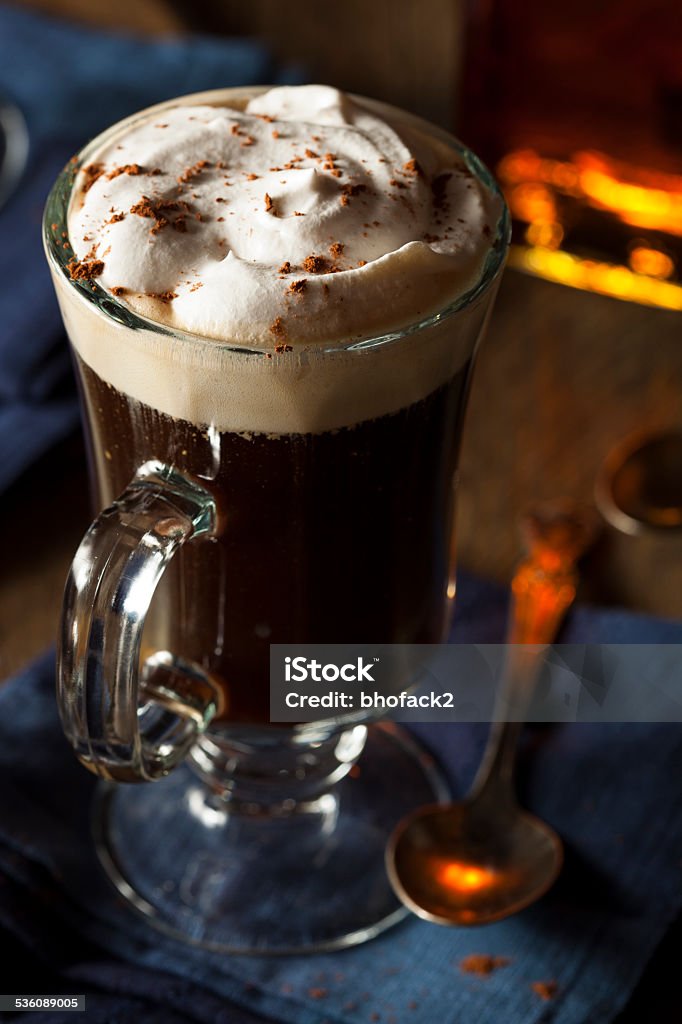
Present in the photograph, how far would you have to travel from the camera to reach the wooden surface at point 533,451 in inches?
46.8

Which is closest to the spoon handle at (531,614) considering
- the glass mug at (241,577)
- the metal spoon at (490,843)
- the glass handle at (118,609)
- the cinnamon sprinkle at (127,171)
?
the metal spoon at (490,843)

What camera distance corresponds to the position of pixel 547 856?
980 mm

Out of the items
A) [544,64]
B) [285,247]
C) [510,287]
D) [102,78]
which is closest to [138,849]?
[285,247]

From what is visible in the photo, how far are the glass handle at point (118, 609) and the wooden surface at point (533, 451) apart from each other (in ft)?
1.16

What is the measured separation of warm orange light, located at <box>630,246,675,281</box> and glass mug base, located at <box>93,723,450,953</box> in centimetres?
64

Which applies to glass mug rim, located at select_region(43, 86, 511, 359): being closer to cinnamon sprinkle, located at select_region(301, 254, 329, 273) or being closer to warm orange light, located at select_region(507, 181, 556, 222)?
cinnamon sprinkle, located at select_region(301, 254, 329, 273)

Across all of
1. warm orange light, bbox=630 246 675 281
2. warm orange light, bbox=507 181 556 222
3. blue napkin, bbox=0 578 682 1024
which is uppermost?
warm orange light, bbox=507 181 556 222

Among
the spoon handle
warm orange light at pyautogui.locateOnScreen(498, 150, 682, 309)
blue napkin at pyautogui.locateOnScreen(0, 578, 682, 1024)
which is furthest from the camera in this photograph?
warm orange light at pyautogui.locateOnScreen(498, 150, 682, 309)

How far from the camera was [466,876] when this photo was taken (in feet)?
3.18

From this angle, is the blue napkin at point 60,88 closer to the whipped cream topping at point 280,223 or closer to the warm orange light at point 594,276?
the warm orange light at point 594,276

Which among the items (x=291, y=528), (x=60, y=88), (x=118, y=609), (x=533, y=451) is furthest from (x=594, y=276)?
(x=118, y=609)

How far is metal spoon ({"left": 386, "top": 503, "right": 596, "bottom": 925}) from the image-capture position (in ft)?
3.14

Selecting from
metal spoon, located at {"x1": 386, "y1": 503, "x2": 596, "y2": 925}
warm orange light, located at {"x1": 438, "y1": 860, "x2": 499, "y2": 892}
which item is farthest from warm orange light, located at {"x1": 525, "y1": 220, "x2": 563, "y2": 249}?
warm orange light, located at {"x1": 438, "y1": 860, "x2": 499, "y2": 892}

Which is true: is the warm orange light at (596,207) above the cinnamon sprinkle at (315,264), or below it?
below
